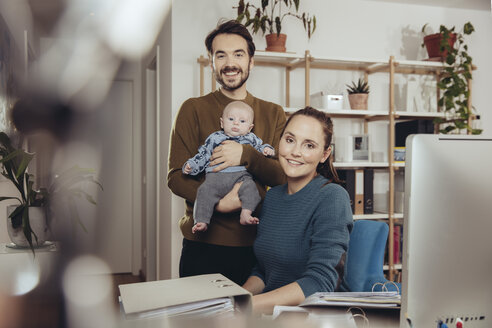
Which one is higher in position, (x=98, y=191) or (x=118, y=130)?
(x=118, y=130)

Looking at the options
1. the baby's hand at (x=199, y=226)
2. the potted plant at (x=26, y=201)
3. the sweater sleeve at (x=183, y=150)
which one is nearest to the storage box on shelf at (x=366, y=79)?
the potted plant at (x=26, y=201)

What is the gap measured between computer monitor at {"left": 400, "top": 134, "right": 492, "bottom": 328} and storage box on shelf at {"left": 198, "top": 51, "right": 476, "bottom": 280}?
2675mm

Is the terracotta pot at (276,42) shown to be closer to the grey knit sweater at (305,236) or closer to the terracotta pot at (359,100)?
the terracotta pot at (359,100)

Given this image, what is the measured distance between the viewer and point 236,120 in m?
1.80

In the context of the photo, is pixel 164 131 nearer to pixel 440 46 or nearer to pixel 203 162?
pixel 203 162

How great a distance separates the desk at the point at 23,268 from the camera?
2268 mm

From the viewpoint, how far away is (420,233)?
74cm

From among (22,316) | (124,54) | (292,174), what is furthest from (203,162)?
(124,54)

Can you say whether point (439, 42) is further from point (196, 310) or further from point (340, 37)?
point (196, 310)

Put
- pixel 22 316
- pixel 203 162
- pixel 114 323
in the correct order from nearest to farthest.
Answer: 1. pixel 114 323
2. pixel 203 162
3. pixel 22 316

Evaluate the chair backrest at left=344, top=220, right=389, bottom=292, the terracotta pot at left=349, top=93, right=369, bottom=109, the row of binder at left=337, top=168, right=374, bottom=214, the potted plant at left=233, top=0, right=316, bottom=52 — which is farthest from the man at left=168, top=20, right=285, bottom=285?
the terracotta pot at left=349, top=93, right=369, bottom=109

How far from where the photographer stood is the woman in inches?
50.0

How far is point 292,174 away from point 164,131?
2.38m

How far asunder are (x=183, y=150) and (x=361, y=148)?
218 centimetres
